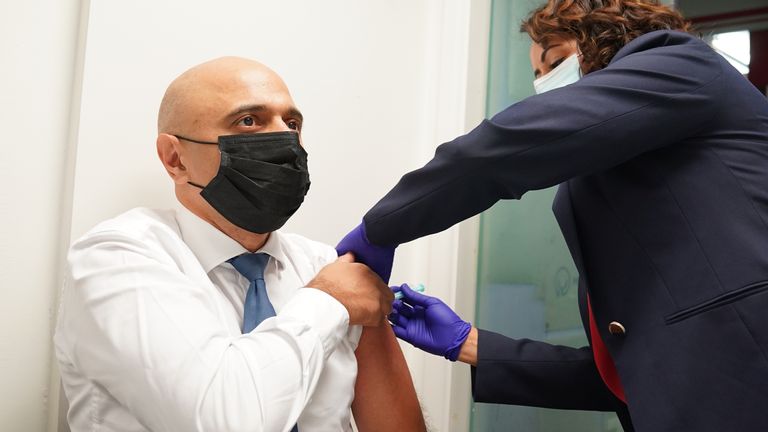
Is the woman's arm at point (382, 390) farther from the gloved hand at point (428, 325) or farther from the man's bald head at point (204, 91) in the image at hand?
the man's bald head at point (204, 91)

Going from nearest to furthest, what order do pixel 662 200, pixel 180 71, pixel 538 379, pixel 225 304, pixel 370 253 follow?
pixel 662 200, pixel 225 304, pixel 370 253, pixel 180 71, pixel 538 379

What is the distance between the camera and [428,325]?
178 cm

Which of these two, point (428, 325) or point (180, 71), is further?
point (428, 325)

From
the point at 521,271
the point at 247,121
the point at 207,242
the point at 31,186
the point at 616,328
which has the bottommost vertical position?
the point at 521,271

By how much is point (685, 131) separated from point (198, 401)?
1.06 metres

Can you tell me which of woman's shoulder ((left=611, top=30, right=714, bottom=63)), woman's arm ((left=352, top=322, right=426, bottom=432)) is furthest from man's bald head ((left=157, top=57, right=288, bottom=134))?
woman's shoulder ((left=611, top=30, right=714, bottom=63))

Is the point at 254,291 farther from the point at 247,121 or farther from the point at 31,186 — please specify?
the point at 31,186

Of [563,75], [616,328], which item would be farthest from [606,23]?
[616,328]

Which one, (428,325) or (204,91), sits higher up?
(204,91)

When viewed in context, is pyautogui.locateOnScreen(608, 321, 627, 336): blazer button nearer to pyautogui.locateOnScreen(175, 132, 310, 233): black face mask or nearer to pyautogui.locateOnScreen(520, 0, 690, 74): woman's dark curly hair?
pyautogui.locateOnScreen(520, 0, 690, 74): woman's dark curly hair

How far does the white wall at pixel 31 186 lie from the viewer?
1.37 meters

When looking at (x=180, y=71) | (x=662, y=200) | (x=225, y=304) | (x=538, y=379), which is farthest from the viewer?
(x=538, y=379)

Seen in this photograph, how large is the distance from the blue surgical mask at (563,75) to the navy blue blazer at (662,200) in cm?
23

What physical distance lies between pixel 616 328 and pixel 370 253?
1.93 feet
